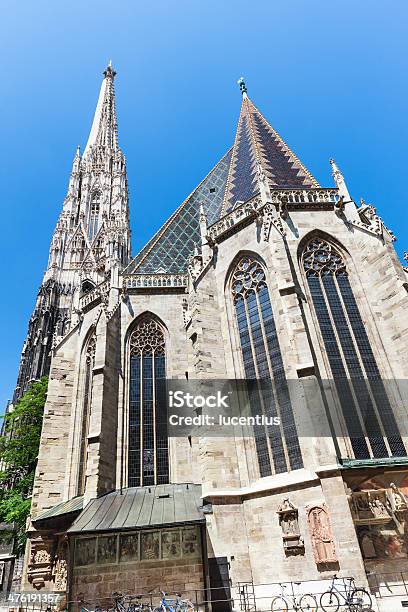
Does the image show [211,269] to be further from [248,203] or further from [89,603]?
[89,603]

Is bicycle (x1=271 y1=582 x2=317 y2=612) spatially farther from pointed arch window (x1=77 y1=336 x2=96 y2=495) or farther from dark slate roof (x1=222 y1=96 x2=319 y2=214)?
dark slate roof (x1=222 y1=96 x2=319 y2=214)

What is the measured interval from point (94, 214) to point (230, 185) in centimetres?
2867

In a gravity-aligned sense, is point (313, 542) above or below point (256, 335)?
below

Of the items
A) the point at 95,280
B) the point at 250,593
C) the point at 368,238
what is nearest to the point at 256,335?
the point at 368,238

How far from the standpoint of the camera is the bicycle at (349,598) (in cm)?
768

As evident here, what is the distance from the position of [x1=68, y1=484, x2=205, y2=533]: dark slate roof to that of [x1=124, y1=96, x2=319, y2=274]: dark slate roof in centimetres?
927

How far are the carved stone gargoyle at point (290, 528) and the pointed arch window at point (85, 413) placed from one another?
826 cm

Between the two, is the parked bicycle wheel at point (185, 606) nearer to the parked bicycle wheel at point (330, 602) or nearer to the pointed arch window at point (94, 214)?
the parked bicycle wheel at point (330, 602)

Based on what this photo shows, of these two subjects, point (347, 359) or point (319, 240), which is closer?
point (347, 359)

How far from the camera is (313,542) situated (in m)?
9.27

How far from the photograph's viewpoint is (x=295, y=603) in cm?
827

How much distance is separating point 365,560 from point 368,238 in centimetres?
911

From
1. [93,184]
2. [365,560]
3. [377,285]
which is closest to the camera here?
[365,560]

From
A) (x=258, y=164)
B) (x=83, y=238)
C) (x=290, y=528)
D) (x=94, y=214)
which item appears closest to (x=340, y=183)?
(x=258, y=164)
